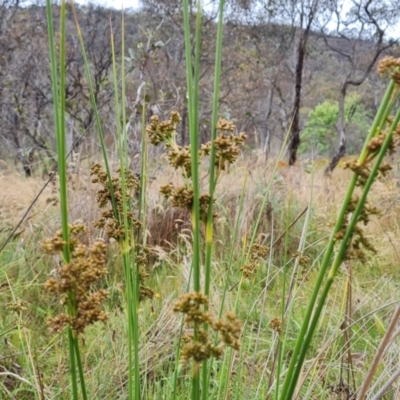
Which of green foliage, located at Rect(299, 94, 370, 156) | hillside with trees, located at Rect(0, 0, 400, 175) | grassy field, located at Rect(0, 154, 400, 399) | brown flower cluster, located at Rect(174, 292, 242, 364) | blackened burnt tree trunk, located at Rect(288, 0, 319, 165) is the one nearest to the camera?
brown flower cluster, located at Rect(174, 292, 242, 364)

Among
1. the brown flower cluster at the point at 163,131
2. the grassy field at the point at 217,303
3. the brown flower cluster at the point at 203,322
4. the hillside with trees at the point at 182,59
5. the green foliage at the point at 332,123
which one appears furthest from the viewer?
the green foliage at the point at 332,123

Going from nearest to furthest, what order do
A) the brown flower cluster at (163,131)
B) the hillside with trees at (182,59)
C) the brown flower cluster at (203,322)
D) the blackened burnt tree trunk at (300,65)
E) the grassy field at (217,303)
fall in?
1. the brown flower cluster at (203,322)
2. the brown flower cluster at (163,131)
3. the grassy field at (217,303)
4. the hillside with trees at (182,59)
5. the blackened burnt tree trunk at (300,65)

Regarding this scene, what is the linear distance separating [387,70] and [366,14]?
1083 centimetres

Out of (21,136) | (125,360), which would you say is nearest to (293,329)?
(125,360)

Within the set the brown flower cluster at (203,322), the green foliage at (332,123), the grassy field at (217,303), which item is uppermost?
the brown flower cluster at (203,322)

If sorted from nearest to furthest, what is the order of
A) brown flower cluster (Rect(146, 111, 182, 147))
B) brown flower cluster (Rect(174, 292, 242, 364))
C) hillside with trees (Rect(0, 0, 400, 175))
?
brown flower cluster (Rect(174, 292, 242, 364)) < brown flower cluster (Rect(146, 111, 182, 147)) < hillside with trees (Rect(0, 0, 400, 175))

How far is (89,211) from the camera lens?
279 cm

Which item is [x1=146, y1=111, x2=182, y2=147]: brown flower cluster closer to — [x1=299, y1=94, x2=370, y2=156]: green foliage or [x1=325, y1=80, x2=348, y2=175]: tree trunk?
[x1=325, y1=80, x2=348, y2=175]: tree trunk

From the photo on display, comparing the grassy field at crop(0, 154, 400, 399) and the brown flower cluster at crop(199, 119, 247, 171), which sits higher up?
the brown flower cluster at crop(199, 119, 247, 171)

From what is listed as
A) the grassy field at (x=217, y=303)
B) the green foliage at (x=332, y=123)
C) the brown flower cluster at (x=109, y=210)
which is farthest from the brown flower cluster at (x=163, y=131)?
the green foliage at (x=332, y=123)

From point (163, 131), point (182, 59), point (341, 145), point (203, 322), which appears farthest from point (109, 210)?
point (182, 59)

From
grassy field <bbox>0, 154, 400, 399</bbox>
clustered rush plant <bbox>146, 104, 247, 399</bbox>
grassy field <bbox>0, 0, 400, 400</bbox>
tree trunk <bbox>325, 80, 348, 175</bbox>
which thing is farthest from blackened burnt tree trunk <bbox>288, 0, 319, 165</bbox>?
clustered rush plant <bbox>146, 104, 247, 399</bbox>

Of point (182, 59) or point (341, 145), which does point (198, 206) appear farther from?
point (182, 59)

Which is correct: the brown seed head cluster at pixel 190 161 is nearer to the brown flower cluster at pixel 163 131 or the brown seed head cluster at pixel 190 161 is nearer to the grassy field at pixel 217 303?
the brown flower cluster at pixel 163 131
